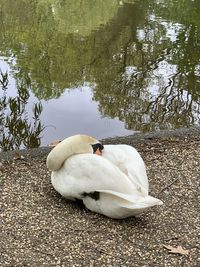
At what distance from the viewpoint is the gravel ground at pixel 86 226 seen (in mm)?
4070

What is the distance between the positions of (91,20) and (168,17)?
9.66 feet

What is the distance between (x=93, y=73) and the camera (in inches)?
438

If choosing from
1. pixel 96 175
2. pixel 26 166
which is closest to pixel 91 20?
pixel 26 166

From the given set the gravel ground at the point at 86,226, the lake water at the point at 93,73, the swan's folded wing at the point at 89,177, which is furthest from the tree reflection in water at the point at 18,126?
the swan's folded wing at the point at 89,177

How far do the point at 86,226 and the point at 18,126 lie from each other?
331cm

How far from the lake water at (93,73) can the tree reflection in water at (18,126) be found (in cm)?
1

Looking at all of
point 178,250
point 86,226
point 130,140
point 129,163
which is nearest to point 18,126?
point 130,140

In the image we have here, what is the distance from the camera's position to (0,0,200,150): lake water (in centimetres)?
855

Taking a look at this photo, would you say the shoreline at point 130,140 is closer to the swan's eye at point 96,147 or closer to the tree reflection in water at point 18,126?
the tree reflection in water at point 18,126

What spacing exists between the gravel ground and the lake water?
6.72ft

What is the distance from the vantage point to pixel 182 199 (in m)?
5.18

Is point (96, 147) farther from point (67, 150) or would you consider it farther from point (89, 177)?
point (89, 177)

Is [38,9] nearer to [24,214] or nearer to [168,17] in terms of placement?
[168,17]

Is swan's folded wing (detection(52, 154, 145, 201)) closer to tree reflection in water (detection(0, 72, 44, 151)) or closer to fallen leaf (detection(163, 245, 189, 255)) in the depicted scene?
fallen leaf (detection(163, 245, 189, 255))
